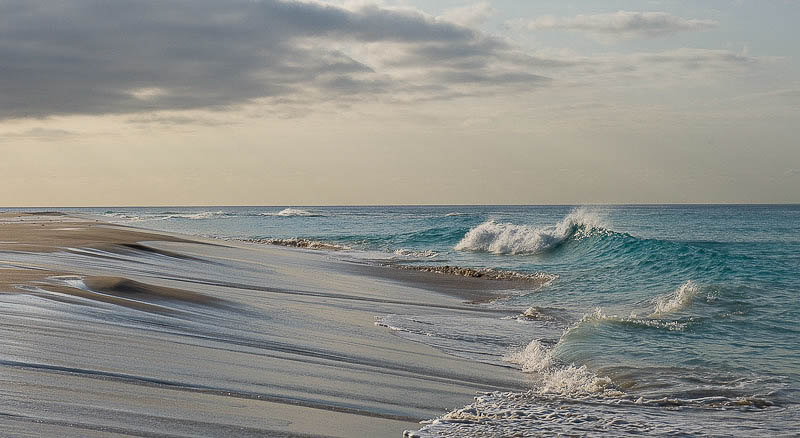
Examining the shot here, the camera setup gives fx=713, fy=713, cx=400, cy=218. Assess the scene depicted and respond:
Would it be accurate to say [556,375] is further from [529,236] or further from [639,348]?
[529,236]

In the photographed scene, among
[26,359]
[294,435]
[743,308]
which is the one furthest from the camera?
[743,308]

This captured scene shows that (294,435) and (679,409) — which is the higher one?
(294,435)

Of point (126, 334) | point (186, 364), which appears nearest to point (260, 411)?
point (186, 364)

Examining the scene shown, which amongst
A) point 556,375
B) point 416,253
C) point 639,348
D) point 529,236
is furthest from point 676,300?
point 416,253

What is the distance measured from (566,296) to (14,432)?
470 inches

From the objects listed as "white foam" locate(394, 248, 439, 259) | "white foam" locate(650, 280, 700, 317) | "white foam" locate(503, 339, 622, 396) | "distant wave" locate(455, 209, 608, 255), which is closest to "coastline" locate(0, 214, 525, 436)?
"white foam" locate(503, 339, 622, 396)

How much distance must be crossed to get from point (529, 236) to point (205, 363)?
24.2 m

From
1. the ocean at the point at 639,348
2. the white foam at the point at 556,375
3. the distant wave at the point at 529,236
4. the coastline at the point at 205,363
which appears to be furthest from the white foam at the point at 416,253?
the white foam at the point at 556,375

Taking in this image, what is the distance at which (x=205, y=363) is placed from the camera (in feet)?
17.9

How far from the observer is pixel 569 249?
26109 millimetres

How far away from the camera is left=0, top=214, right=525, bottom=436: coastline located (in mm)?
4035

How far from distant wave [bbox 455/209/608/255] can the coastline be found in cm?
1694

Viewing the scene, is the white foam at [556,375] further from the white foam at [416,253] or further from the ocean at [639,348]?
the white foam at [416,253]

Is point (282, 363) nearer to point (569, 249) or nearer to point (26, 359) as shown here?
point (26, 359)
